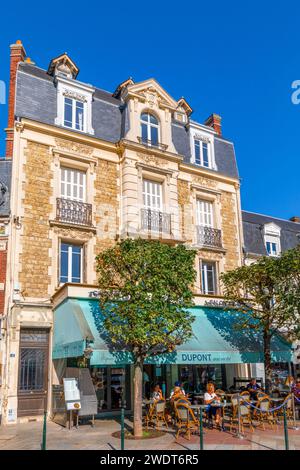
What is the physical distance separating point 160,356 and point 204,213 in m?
8.02

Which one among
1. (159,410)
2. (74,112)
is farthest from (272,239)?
(159,410)

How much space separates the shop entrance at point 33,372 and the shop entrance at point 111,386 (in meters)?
→ 1.67

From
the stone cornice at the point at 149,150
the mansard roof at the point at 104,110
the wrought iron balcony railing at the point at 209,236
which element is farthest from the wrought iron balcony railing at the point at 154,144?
the wrought iron balcony railing at the point at 209,236

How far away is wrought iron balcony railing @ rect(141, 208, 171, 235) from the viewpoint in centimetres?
1647

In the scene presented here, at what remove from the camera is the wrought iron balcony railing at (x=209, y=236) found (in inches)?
708

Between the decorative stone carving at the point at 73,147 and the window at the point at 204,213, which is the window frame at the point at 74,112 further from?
the window at the point at 204,213

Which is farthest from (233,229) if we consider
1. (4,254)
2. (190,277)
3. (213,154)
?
(4,254)

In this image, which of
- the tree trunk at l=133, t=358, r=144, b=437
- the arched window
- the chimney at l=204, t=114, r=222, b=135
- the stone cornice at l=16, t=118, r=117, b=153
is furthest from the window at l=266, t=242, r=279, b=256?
the tree trunk at l=133, t=358, r=144, b=437

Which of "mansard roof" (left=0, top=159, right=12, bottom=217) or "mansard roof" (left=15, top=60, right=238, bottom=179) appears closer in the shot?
"mansard roof" (left=0, top=159, right=12, bottom=217)

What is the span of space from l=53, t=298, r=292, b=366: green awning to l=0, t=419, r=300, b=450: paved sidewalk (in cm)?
181

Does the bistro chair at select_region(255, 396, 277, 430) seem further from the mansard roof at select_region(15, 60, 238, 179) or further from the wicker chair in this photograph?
the mansard roof at select_region(15, 60, 238, 179)
